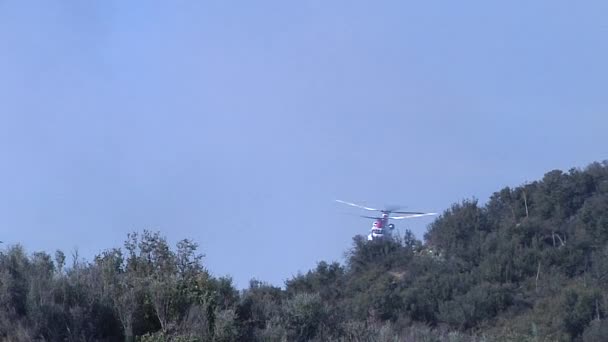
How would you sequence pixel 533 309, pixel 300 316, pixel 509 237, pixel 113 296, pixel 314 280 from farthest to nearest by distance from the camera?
pixel 509 237 → pixel 314 280 → pixel 533 309 → pixel 300 316 → pixel 113 296

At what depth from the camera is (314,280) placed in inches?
1529

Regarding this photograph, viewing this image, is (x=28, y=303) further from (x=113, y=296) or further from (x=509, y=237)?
(x=509, y=237)

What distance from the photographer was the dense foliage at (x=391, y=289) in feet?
45.8

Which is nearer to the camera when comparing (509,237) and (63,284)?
(63,284)

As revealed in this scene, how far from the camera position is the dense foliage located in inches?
550

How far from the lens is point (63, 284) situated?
14.0 meters

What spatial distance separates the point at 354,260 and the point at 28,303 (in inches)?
1272

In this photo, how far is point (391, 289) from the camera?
36.6 meters

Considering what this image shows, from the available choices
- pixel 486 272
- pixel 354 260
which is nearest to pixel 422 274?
pixel 486 272

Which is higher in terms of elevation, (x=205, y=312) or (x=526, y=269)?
(x=526, y=269)

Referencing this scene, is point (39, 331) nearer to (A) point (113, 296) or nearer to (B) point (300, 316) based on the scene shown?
(A) point (113, 296)

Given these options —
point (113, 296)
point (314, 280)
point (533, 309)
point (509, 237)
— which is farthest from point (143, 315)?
point (509, 237)

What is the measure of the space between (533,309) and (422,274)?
6807mm

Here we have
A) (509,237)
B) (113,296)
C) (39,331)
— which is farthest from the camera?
(509,237)
